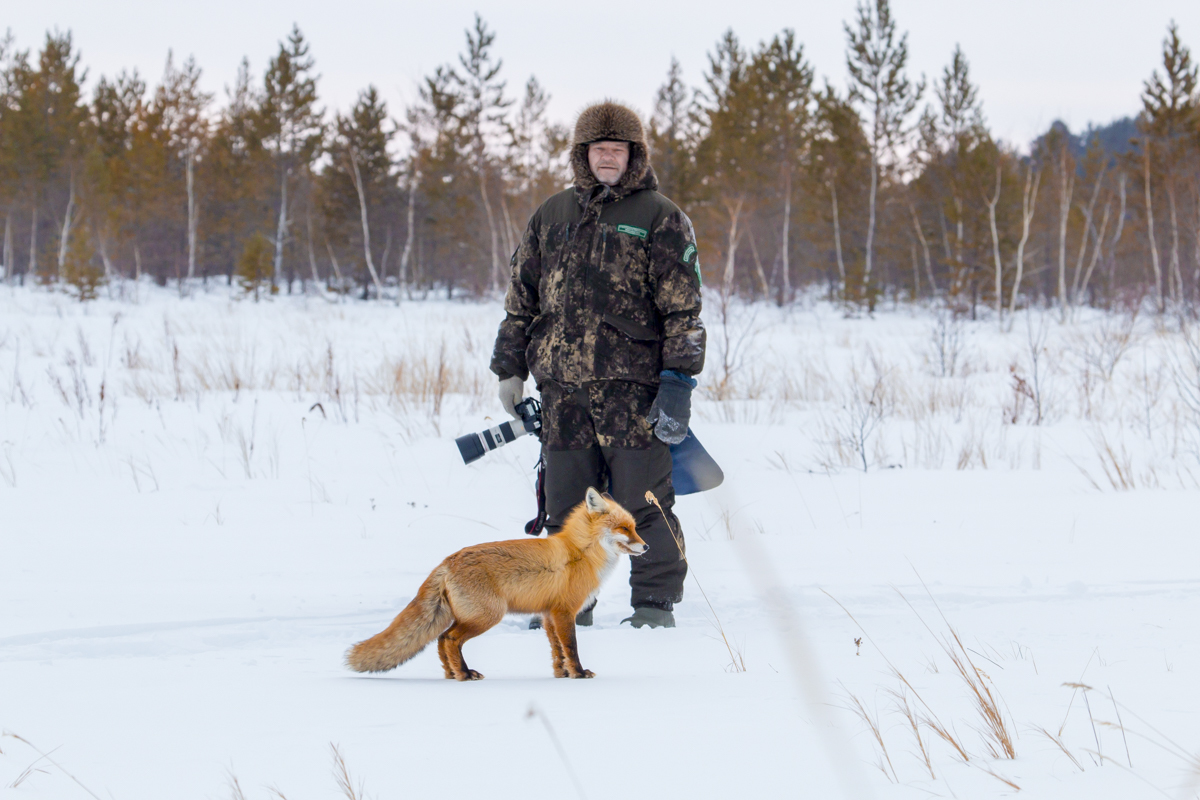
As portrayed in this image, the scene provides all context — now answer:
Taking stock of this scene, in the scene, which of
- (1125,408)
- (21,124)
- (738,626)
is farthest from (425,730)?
(21,124)

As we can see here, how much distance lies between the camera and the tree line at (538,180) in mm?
27703

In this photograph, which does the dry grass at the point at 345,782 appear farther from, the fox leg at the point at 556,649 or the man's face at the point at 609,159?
the man's face at the point at 609,159

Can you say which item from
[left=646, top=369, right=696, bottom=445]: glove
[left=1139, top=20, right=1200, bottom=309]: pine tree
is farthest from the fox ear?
[left=1139, top=20, right=1200, bottom=309]: pine tree

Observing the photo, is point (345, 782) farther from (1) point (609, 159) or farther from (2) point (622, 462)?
(1) point (609, 159)

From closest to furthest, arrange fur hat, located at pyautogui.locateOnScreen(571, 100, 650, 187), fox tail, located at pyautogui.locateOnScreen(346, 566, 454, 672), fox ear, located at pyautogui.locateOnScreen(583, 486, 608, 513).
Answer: fox tail, located at pyautogui.locateOnScreen(346, 566, 454, 672) < fox ear, located at pyautogui.locateOnScreen(583, 486, 608, 513) < fur hat, located at pyautogui.locateOnScreen(571, 100, 650, 187)

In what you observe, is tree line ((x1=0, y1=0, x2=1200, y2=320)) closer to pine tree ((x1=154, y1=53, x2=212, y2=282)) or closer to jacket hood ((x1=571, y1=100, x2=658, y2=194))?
pine tree ((x1=154, y1=53, x2=212, y2=282))

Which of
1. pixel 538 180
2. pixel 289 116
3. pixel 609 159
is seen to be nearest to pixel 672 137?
pixel 538 180

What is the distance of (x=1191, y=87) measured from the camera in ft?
87.0

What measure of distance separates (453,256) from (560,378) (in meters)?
35.7

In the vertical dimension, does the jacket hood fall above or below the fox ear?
above

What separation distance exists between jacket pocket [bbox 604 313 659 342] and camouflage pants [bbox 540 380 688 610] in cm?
19

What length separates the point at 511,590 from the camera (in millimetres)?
2260

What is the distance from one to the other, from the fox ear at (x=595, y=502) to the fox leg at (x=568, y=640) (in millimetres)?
307

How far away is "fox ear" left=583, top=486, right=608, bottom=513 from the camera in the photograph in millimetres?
2312
